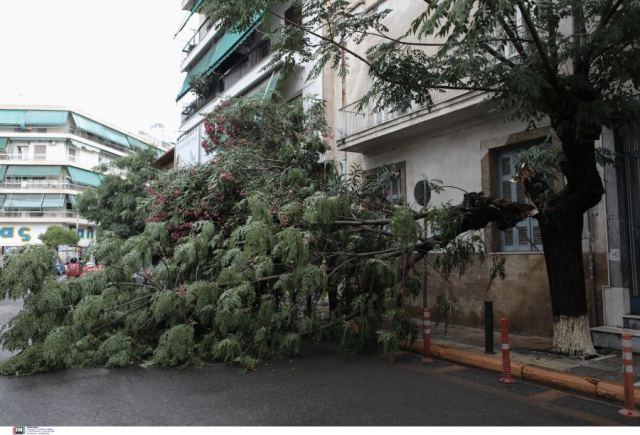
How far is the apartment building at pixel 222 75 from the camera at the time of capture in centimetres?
1720

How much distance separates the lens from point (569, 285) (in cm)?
723

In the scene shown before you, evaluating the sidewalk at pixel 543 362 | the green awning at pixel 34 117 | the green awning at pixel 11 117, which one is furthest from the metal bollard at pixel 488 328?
the green awning at pixel 11 117

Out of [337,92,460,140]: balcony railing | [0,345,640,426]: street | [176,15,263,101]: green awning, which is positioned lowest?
[0,345,640,426]: street

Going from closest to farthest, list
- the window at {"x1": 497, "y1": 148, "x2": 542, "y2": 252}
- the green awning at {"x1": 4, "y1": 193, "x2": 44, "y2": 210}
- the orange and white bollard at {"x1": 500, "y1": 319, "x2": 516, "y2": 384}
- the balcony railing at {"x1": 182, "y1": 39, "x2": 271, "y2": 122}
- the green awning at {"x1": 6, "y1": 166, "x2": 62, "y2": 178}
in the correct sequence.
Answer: the orange and white bollard at {"x1": 500, "y1": 319, "x2": 516, "y2": 384} < the window at {"x1": 497, "y1": 148, "x2": 542, "y2": 252} < the balcony railing at {"x1": 182, "y1": 39, "x2": 271, "y2": 122} < the green awning at {"x1": 4, "y1": 193, "x2": 44, "y2": 210} < the green awning at {"x1": 6, "y1": 166, "x2": 62, "y2": 178}

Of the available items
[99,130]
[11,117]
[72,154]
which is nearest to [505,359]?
[72,154]

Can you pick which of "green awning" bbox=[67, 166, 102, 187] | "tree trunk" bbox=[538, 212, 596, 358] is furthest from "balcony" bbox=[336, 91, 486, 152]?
"green awning" bbox=[67, 166, 102, 187]

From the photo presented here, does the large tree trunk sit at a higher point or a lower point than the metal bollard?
higher

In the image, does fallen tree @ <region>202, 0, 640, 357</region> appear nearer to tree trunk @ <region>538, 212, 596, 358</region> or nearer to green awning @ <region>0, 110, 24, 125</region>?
tree trunk @ <region>538, 212, 596, 358</region>

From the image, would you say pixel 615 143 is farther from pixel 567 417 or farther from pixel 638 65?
pixel 567 417

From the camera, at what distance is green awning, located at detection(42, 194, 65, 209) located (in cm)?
5275

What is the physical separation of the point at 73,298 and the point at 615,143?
31.0 feet

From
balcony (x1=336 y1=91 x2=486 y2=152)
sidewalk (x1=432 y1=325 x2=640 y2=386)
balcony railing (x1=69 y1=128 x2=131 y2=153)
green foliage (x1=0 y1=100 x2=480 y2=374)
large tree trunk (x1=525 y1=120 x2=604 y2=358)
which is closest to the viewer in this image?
sidewalk (x1=432 y1=325 x2=640 y2=386)

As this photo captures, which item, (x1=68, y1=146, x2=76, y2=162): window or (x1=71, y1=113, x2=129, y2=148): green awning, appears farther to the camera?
(x1=71, y1=113, x2=129, y2=148): green awning

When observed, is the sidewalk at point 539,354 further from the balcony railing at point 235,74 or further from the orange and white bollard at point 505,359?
the balcony railing at point 235,74
